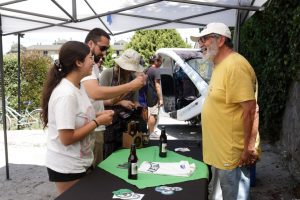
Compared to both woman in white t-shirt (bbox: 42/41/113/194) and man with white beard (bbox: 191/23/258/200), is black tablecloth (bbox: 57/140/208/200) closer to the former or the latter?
woman in white t-shirt (bbox: 42/41/113/194)

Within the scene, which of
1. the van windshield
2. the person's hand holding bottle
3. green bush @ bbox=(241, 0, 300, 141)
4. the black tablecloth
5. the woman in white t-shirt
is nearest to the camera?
the black tablecloth

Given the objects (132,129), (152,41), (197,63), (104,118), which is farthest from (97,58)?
(152,41)

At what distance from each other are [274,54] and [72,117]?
5350 millimetres

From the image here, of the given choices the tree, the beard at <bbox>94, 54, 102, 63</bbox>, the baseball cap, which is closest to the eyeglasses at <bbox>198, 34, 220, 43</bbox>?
the baseball cap

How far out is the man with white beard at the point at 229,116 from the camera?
2877 millimetres

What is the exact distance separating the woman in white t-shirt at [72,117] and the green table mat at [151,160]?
27 cm

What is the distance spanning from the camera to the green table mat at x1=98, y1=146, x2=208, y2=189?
252 centimetres

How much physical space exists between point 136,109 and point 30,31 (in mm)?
3807

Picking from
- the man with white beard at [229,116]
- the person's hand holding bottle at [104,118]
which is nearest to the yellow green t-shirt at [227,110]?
the man with white beard at [229,116]

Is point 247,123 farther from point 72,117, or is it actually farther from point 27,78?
point 27,78

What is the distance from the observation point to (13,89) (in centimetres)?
1298

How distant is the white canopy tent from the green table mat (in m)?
1.94

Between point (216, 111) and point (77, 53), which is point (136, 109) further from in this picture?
point (77, 53)

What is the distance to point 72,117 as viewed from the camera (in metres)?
2.43
